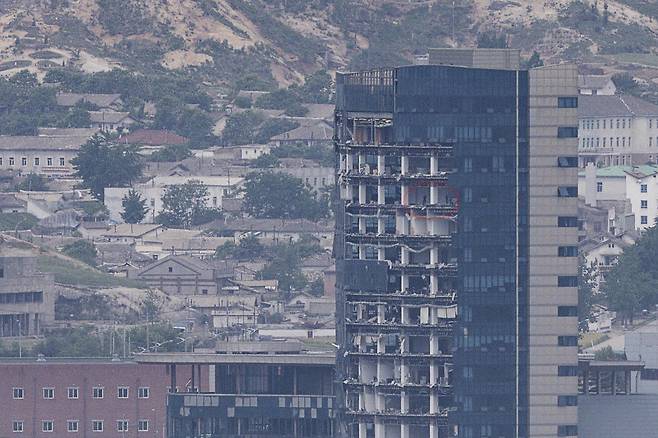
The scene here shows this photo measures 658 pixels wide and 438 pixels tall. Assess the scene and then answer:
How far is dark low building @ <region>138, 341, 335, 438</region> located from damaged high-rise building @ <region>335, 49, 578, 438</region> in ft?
25.4

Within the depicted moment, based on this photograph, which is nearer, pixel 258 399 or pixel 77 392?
pixel 258 399

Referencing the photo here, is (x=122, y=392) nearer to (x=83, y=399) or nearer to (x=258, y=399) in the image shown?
(x=83, y=399)

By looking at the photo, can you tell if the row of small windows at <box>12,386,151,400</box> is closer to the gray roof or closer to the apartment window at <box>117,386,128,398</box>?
the apartment window at <box>117,386,128,398</box>

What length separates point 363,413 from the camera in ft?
435

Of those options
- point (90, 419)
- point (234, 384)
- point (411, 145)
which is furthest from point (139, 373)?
point (411, 145)

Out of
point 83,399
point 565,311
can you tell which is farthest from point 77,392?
point 565,311

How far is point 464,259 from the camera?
13200 centimetres

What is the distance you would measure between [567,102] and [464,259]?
544 cm

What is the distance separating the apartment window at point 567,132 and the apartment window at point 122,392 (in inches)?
1240

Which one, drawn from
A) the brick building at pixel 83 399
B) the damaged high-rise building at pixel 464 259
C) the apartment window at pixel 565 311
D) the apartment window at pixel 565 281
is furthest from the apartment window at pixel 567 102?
the brick building at pixel 83 399

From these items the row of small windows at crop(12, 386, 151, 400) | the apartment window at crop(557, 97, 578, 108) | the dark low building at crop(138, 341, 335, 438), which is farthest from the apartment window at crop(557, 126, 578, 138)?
the row of small windows at crop(12, 386, 151, 400)

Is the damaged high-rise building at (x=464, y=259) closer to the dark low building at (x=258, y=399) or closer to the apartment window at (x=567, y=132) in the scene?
the apartment window at (x=567, y=132)

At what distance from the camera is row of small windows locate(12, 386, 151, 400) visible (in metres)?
160

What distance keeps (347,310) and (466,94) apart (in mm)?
7077
